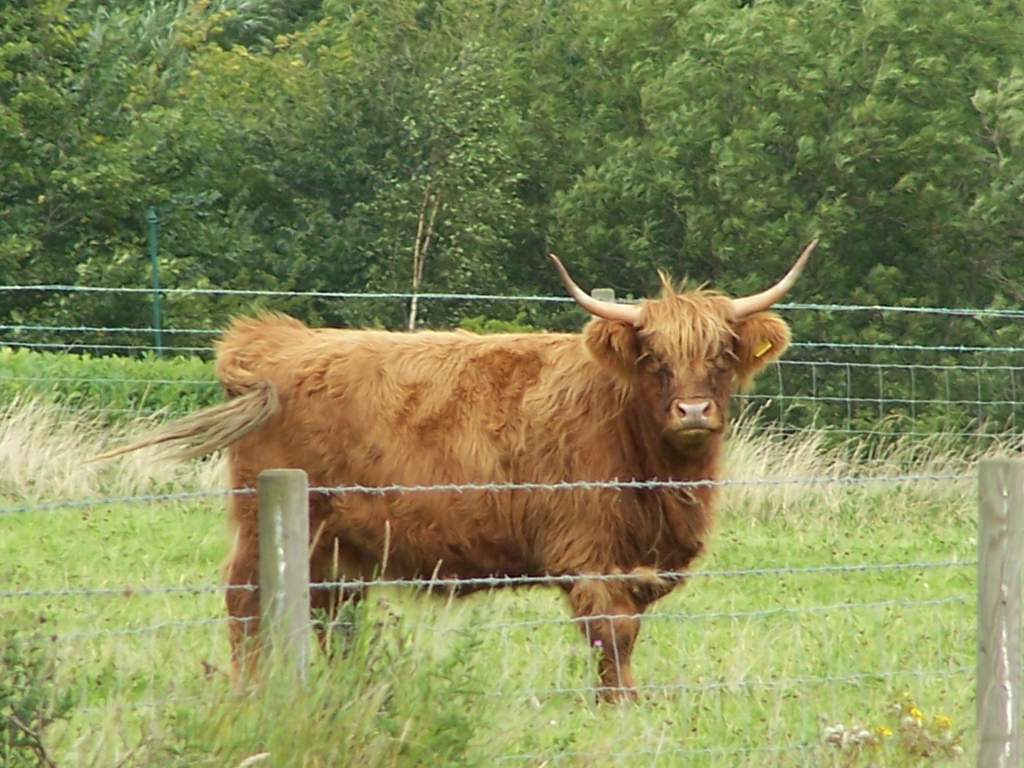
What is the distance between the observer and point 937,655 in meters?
7.36

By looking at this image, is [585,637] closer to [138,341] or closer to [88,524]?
[88,524]

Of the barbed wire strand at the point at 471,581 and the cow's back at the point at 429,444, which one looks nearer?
the barbed wire strand at the point at 471,581

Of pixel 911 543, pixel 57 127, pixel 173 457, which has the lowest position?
pixel 911 543

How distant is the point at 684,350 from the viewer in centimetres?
764

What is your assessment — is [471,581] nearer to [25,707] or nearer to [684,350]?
[25,707]

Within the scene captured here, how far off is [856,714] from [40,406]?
750cm

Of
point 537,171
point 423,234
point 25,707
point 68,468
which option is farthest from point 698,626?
point 537,171

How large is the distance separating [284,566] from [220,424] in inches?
99.1

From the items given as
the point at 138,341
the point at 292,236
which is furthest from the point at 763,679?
the point at 292,236

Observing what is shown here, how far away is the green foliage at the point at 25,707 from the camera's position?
4680mm

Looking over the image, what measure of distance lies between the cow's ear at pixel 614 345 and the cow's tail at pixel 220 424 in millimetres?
1203

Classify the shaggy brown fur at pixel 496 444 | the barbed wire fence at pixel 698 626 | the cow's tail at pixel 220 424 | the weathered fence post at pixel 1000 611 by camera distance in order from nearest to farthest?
the weathered fence post at pixel 1000 611
the barbed wire fence at pixel 698 626
the cow's tail at pixel 220 424
the shaggy brown fur at pixel 496 444

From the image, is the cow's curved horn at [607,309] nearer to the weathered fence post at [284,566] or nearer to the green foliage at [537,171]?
the weathered fence post at [284,566]

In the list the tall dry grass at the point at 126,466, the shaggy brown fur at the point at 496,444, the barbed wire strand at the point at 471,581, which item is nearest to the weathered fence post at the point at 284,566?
the barbed wire strand at the point at 471,581
